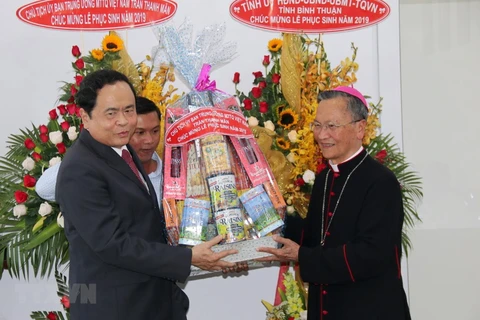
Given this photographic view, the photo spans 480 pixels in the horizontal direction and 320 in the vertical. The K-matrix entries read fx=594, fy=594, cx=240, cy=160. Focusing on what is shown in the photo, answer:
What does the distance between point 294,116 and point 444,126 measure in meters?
1.50

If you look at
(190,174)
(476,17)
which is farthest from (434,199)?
(190,174)

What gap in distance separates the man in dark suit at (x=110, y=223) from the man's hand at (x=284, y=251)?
246 millimetres

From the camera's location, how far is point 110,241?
2.11 metres

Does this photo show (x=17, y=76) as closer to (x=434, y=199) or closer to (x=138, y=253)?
(x=138, y=253)

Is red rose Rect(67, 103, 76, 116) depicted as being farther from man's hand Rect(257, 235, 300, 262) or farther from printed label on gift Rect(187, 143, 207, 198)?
man's hand Rect(257, 235, 300, 262)

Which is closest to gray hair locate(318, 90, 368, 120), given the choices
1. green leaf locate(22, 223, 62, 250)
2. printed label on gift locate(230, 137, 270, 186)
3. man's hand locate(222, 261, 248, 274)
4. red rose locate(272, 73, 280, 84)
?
printed label on gift locate(230, 137, 270, 186)

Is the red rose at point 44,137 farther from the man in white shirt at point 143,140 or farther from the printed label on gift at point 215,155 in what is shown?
the printed label on gift at point 215,155

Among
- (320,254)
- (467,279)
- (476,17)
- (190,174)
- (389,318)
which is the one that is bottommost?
(467,279)

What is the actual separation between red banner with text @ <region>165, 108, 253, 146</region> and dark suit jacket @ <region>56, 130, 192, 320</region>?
11.1 inches

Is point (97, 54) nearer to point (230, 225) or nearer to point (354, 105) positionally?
point (230, 225)

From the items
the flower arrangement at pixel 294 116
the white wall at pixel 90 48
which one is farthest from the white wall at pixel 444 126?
the flower arrangement at pixel 294 116

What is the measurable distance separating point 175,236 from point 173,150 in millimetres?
359

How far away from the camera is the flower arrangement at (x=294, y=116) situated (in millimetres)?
2961

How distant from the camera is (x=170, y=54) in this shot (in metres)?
2.64
